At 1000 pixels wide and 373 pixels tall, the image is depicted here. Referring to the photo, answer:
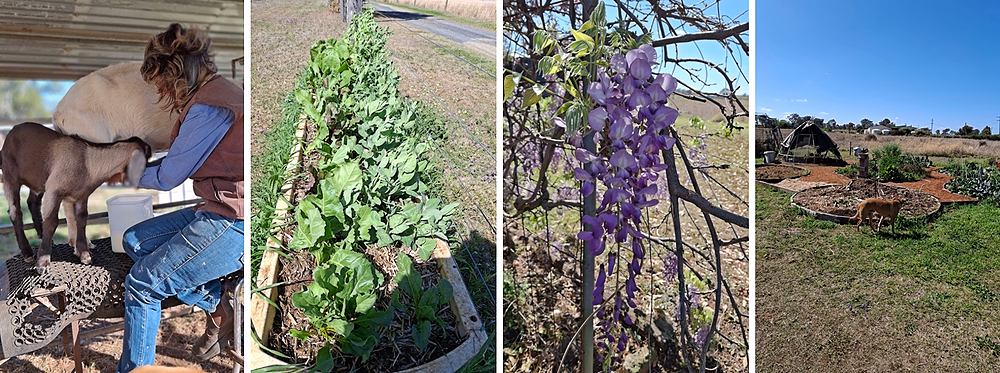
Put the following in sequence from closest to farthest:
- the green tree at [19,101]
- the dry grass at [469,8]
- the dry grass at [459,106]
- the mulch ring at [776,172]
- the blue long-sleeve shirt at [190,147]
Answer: the green tree at [19,101] < the blue long-sleeve shirt at [190,147] < the mulch ring at [776,172] < the dry grass at [469,8] < the dry grass at [459,106]

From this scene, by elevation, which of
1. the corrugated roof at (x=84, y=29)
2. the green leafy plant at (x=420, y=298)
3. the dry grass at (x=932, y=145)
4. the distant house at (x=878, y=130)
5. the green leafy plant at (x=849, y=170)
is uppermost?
the corrugated roof at (x=84, y=29)

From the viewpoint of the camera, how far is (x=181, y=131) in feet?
3.87

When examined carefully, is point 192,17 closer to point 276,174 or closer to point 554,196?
point 276,174

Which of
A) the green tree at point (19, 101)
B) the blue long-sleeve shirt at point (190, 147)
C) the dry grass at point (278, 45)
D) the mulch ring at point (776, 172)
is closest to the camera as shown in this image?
the green tree at point (19, 101)

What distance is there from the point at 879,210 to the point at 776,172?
40 centimetres

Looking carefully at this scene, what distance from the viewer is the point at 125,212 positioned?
124cm

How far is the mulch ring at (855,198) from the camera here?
6.45 ft

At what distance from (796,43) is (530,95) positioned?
5.07 feet

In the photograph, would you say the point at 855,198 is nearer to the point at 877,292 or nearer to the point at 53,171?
the point at 877,292

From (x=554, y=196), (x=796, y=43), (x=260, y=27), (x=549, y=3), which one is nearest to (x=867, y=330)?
(x=796, y=43)

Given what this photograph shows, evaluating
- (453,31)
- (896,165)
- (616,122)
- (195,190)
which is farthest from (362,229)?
(453,31)

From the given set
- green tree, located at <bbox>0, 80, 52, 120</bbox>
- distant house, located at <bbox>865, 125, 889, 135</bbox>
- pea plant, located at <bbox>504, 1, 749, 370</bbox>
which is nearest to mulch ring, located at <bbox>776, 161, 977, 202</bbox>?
distant house, located at <bbox>865, 125, 889, 135</bbox>

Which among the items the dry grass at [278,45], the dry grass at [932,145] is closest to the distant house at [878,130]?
the dry grass at [932,145]

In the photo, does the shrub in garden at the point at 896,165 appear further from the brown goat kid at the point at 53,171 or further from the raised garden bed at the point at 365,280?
the brown goat kid at the point at 53,171
